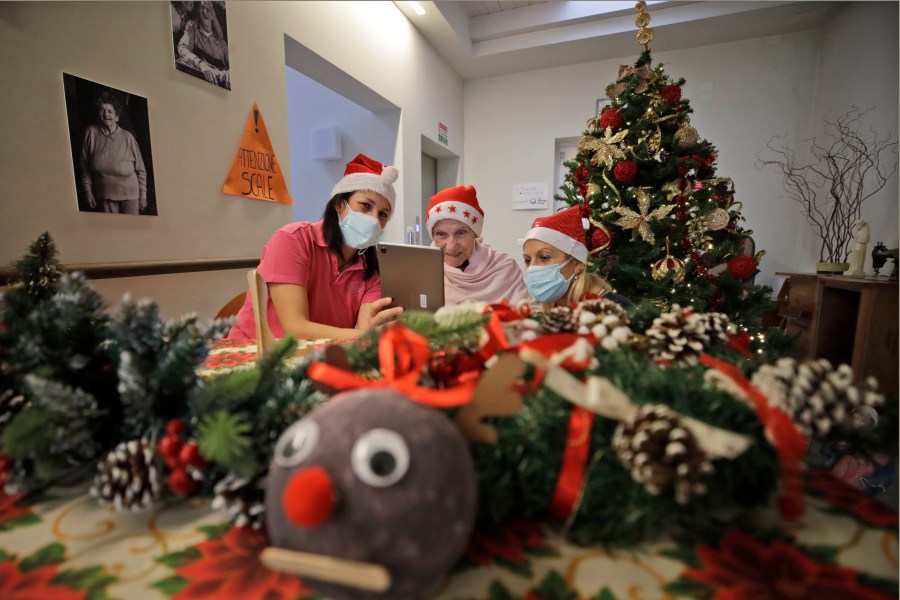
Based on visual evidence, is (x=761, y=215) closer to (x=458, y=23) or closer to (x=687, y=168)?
(x=687, y=168)

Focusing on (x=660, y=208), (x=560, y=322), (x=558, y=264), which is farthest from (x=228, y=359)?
(x=660, y=208)

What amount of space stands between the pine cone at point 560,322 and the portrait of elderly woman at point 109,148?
145 cm

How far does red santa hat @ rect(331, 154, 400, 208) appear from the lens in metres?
1.26

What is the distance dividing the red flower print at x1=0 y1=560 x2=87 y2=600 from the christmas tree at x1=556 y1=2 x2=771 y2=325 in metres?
1.65

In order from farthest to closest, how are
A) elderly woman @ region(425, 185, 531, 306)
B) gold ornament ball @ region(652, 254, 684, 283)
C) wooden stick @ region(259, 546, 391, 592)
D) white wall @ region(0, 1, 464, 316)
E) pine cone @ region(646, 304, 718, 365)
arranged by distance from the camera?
elderly woman @ region(425, 185, 531, 306) → gold ornament ball @ region(652, 254, 684, 283) → white wall @ region(0, 1, 464, 316) → pine cone @ region(646, 304, 718, 365) → wooden stick @ region(259, 546, 391, 592)

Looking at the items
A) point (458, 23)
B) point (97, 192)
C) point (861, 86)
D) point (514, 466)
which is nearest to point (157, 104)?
point (97, 192)

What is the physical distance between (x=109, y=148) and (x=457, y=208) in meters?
1.19

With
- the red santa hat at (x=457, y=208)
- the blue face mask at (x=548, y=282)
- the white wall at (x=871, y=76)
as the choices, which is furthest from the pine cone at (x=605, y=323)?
the white wall at (x=871, y=76)

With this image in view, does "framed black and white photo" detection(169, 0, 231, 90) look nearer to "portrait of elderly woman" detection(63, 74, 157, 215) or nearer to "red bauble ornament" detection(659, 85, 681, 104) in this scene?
"portrait of elderly woman" detection(63, 74, 157, 215)

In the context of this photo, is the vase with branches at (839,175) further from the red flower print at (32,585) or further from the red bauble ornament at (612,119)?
the red flower print at (32,585)

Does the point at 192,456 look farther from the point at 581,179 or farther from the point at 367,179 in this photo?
the point at 581,179

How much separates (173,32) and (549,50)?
282 centimetres

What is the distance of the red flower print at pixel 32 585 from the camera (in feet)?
0.81

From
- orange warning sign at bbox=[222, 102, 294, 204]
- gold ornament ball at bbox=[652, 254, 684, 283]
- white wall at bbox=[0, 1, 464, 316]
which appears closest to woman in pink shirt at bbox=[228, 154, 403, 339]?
white wall at bbox=[0, 1, 464, 316]
